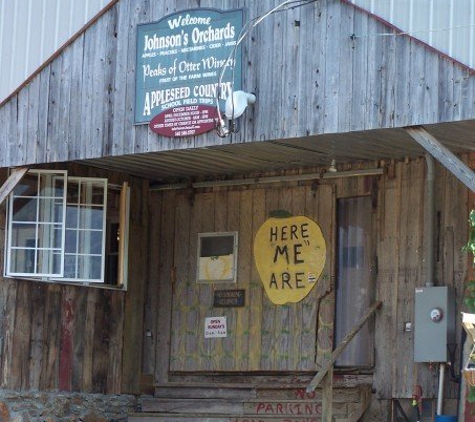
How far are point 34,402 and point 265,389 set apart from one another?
2.73 metres

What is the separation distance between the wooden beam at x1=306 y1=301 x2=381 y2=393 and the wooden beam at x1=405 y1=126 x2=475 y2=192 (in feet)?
8.48

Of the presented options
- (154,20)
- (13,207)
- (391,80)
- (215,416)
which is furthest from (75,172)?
(391,80)

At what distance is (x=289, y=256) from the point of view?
15.7 m

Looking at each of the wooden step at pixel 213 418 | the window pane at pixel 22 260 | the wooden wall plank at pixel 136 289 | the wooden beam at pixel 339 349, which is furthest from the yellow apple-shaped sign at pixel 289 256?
the window pane at pixel 22 260

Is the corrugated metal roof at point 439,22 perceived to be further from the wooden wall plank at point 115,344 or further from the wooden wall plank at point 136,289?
the wooden wall plank at point 115,344

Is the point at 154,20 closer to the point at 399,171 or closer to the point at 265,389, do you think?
the point at 399,171

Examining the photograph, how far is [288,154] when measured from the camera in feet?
48.0

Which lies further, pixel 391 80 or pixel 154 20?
pixel 154 20

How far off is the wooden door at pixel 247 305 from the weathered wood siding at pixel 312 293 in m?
0.01

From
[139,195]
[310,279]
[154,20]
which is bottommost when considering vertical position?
[310,279]

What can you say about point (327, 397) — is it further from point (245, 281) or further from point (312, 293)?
point (245, 281)

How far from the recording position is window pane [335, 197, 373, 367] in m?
15.0

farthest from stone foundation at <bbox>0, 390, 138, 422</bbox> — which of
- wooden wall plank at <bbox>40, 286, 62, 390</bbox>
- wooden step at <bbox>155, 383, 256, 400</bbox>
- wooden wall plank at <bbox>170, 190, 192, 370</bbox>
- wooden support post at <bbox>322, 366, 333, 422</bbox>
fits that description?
wooden support post at <bbox>322, 366, 333, 422</bbox>

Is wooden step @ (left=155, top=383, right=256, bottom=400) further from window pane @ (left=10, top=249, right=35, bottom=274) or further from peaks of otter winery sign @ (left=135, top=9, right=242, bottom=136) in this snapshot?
peaks of otter winery sign @ (left=135, top=9, right=242, bottom=136)
